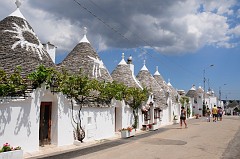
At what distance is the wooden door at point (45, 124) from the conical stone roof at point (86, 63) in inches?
271

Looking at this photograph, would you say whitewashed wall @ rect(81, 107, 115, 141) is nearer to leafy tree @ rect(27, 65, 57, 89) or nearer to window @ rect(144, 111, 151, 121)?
leafy tree @ rect(27, 65, 57, 89)

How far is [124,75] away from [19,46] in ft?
45.5

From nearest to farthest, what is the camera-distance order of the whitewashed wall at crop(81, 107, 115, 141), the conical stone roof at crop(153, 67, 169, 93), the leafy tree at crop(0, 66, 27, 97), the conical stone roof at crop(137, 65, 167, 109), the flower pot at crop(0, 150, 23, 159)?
1. the flower pot at crop(0, 150, 23, 159)
2. the leafy tree at crop(0, 66, 27, 97)
3. the whitewashed wall at crop(81, 107, 115, 141)
4. the conical stone roof at crop(137, 65, 167, 109)
5. the conical stone roof at crop(153, 67, 169, 93)

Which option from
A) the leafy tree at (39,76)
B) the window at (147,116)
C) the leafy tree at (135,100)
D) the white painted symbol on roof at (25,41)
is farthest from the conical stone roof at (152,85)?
the leafy tree at (39,76)

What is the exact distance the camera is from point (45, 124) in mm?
13289

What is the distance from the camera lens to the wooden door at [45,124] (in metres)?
13.1

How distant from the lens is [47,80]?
490 inches

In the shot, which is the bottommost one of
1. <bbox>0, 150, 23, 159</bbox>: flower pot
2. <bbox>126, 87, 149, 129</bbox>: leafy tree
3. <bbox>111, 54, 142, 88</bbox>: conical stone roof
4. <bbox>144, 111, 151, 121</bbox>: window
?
<bbox>0, 150, 23, 159</bbox>: flower pot

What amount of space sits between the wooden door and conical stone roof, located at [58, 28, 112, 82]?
22.6 ft

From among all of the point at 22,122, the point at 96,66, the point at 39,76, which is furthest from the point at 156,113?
the point at 22,122

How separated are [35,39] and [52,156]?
7.24 m

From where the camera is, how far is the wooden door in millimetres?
13094

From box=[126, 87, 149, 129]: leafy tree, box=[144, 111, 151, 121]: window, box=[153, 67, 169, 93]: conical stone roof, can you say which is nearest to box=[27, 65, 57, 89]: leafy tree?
box=[126, 87, 149, 129]: leafy tree

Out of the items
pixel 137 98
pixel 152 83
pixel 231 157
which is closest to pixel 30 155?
pixel 231 157
